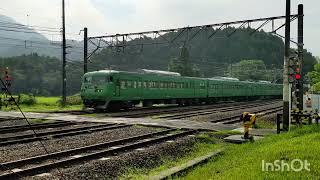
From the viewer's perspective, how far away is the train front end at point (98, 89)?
26297mm

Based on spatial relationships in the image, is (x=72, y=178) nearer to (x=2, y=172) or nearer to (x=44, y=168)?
(x=44, y=168)

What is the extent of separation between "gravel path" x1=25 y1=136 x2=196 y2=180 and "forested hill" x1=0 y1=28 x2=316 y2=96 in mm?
69696

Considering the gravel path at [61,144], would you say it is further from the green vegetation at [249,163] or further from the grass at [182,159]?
the green vegetation at [249,163]

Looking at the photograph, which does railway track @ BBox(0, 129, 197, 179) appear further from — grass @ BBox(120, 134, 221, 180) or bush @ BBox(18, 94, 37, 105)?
bush @ BBox(18, 94, 37, 105)

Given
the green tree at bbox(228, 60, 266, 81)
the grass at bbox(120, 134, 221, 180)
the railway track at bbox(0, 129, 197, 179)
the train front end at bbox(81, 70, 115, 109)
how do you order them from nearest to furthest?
the railway track at bbox(0, 129, 197, 179) → the grass at bbox(120, 134, 221, 180) → the train front end at bbox(81, 70, 115, 109) → the green tree at bbox(228, 60, 266, 81)

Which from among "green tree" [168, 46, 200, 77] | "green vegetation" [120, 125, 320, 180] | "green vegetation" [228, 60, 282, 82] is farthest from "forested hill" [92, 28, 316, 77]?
"green vegetation" [120, 125, 320, 180]

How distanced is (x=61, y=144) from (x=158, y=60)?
100042 millimetres

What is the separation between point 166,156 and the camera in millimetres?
10250

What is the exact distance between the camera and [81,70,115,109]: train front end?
26297mm

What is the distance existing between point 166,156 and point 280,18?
20144 mm

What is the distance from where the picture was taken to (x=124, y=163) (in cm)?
918

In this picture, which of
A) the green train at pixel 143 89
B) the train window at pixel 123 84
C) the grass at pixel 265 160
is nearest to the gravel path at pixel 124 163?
the grass at pixel 265 160

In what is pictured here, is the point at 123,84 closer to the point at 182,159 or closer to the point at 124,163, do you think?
the point at 182,159

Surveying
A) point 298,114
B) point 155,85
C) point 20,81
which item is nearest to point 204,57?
point 20,81
